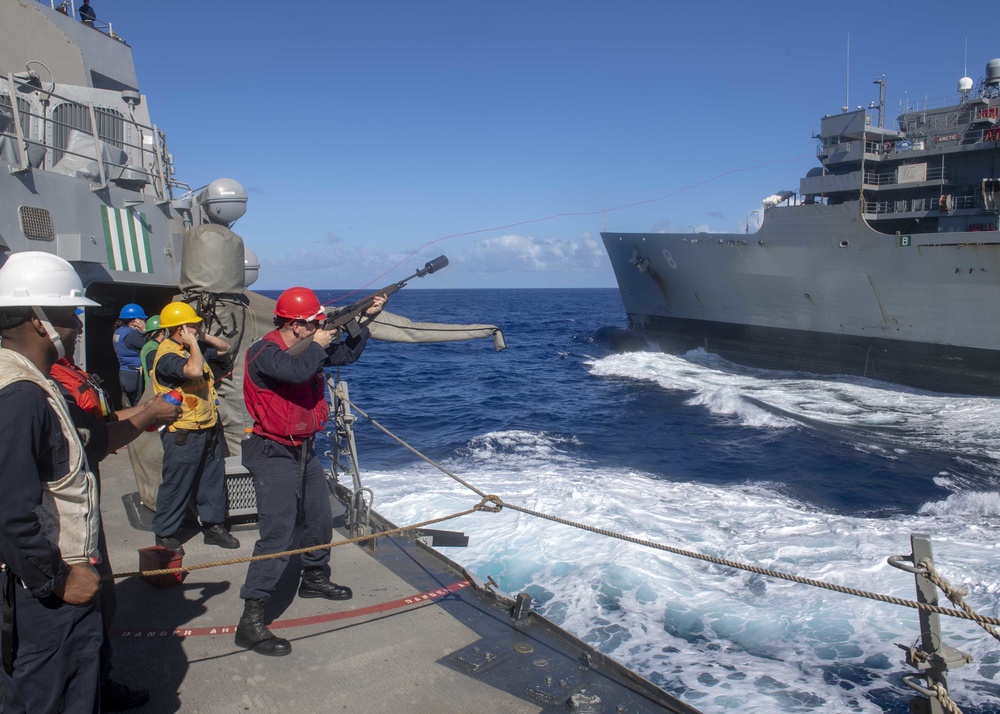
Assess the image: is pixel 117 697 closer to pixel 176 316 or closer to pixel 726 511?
pixel 176 316

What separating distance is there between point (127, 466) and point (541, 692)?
5494 mm

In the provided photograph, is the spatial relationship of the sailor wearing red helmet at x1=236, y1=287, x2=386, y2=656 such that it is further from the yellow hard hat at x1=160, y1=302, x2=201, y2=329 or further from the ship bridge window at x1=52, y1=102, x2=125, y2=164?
the ship bridge window at x1=52, y1=102, x2=125, y2=164

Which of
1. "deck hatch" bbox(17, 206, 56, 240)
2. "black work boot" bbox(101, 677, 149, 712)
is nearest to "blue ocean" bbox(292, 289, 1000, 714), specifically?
"black work boot" bbox(101, 677, 149, 712)

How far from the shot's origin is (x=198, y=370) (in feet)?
14.3

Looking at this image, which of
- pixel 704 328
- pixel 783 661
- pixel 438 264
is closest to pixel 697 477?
pixel 783 661

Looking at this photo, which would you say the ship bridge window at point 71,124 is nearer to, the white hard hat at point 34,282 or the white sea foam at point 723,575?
the white sea foam at point 723,575

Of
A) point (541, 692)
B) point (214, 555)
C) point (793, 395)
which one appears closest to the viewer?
point (541, 692)

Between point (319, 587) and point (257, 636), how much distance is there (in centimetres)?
65

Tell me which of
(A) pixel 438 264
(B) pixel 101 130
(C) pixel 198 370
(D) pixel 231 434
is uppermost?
(B) pixel 101 130

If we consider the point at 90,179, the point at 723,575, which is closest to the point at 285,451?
the point at 723,575

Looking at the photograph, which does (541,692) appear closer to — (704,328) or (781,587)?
(781,587)

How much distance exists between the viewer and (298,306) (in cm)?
392

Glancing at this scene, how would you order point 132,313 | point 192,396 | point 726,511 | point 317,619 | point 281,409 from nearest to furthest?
point 281,409, point 317,619, point 192,396, point 132,313, point 726,511

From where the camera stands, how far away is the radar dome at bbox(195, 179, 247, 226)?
618cm
